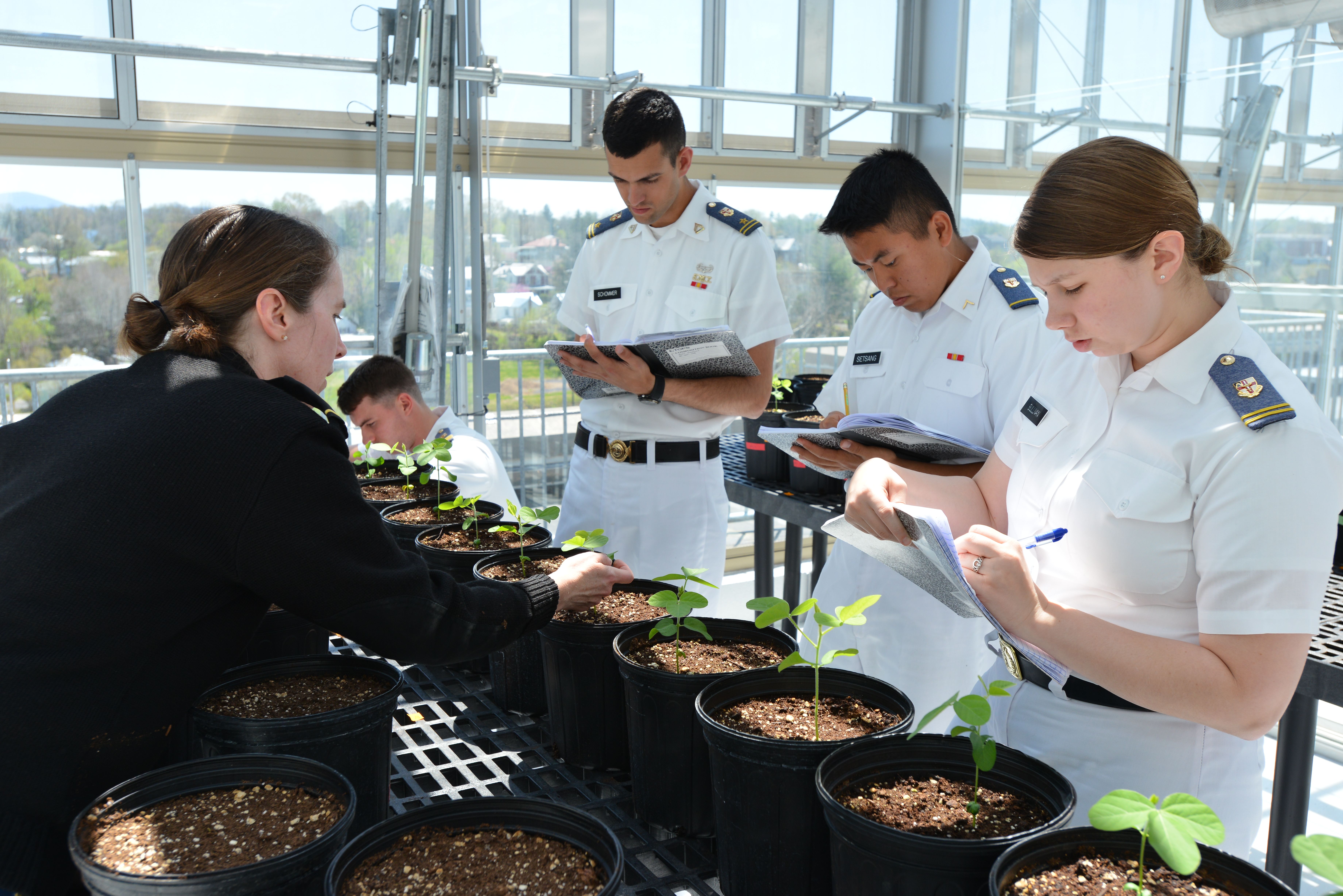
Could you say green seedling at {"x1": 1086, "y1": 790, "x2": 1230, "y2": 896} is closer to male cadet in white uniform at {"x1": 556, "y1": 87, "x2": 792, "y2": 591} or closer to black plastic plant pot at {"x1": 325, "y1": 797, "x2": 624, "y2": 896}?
black plastic plant pot at {"x1": 325, "y1": 797, "x2": 624, "y2": 896}

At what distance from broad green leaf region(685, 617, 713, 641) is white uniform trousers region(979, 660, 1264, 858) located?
0.43m

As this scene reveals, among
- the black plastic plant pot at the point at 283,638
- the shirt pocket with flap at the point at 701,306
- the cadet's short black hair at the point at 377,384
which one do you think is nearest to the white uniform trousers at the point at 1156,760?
the black plastic plant pot at the point at 283,638

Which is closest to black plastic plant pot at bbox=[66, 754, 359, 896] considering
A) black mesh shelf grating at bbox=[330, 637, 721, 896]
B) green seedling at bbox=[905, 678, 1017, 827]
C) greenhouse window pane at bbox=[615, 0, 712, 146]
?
black mesh shelf grating at bbox=[330, 637, 721, 896]

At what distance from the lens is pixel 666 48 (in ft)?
18.0

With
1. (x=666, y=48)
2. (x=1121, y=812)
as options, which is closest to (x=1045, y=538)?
(x=1121, y=812)

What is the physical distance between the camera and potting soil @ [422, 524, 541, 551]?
73.2 inches

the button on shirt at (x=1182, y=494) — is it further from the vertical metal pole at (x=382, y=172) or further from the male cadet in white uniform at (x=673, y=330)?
the vertical metal pole at (x=382, y=172)

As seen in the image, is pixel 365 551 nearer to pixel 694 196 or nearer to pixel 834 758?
pixel 834 758

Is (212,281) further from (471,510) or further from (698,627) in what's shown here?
(471,510)

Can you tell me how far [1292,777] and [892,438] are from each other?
1036 mm

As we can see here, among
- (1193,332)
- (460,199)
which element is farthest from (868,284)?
(1193,332)

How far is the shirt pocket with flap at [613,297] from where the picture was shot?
8.76 ft

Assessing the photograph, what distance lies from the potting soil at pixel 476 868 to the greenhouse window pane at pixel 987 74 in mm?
5686

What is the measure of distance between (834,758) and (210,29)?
181 inches
